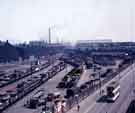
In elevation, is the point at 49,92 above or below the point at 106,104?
above

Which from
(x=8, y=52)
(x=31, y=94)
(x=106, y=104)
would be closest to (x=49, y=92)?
(x=31, y=94)

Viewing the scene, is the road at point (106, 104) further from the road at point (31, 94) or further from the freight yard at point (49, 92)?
the road at point (31, 94)

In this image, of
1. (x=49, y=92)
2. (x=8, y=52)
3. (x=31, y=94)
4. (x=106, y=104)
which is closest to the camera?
(x=106, y=104)

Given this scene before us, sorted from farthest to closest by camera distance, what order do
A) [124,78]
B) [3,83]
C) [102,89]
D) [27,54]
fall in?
[27,54] < [124,78] < [3,83] < [102,89]

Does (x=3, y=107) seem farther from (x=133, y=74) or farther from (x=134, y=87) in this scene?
(x=133, y=74)

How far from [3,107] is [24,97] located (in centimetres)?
487

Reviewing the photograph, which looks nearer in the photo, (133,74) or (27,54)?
(133,74)

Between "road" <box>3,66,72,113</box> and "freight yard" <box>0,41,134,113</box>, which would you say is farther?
"freight yard" <box>0,41,134,113</box>

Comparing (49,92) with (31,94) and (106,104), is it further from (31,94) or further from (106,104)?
(106,104)

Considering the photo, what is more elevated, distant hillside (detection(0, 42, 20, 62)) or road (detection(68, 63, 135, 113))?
distant hillside (detection(0, 42, 20, 62))

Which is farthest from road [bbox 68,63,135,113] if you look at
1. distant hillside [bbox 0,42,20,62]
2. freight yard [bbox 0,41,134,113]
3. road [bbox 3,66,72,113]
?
distant hillside [bbox 0,42,20,62]

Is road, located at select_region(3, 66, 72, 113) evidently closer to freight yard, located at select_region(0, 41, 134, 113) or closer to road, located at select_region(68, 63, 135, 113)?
freight yard, located at select_region(0, 41, 134, 113)

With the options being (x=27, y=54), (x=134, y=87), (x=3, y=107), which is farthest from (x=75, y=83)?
(x=27, y=54)

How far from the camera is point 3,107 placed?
26.8 metres
